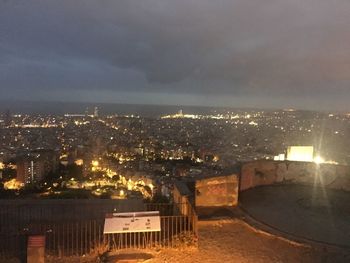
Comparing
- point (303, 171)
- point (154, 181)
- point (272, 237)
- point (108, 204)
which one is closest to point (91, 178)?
point (154, 181)

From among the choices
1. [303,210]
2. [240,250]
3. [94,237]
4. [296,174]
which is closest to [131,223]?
[94,237]

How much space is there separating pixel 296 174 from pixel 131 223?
468 centimetres

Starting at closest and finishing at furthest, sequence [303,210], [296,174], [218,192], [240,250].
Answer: [240,250] < [218,192] < [303,210] < [296,174]

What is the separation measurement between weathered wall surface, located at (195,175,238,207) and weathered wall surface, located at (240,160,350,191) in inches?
58.6

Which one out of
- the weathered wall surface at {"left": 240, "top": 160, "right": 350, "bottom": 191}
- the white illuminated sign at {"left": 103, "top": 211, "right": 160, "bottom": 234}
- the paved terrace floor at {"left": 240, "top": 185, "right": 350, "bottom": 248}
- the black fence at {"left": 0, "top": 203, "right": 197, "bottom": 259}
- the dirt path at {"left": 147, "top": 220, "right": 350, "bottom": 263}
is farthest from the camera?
the weathered wall surface at {"left": 240, "top": 160, "right": 350, "bottom": 191}

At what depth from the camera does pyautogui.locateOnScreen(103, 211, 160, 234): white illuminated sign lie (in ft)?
20.9

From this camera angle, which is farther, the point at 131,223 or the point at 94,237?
the point at 94,237

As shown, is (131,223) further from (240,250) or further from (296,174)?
(296,174)

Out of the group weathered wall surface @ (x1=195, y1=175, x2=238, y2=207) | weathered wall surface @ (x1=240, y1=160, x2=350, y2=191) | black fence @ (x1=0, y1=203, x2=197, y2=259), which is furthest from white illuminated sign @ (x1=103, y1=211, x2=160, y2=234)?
weathered wall surface @ (x1=240, y1=160, x2=350, y2=191)

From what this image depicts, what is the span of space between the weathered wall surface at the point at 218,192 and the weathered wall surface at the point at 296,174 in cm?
149

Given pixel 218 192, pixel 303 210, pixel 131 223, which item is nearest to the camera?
pixel 131 223

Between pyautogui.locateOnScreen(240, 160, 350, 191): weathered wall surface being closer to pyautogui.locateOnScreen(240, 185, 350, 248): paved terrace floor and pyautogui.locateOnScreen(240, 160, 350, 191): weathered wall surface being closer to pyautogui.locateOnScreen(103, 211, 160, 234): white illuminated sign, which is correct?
pyautogui.locateOnScreen(240, 185, 350, 248): paved terrace floor

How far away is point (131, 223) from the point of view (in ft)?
21.4

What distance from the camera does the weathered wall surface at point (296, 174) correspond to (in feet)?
29.9
